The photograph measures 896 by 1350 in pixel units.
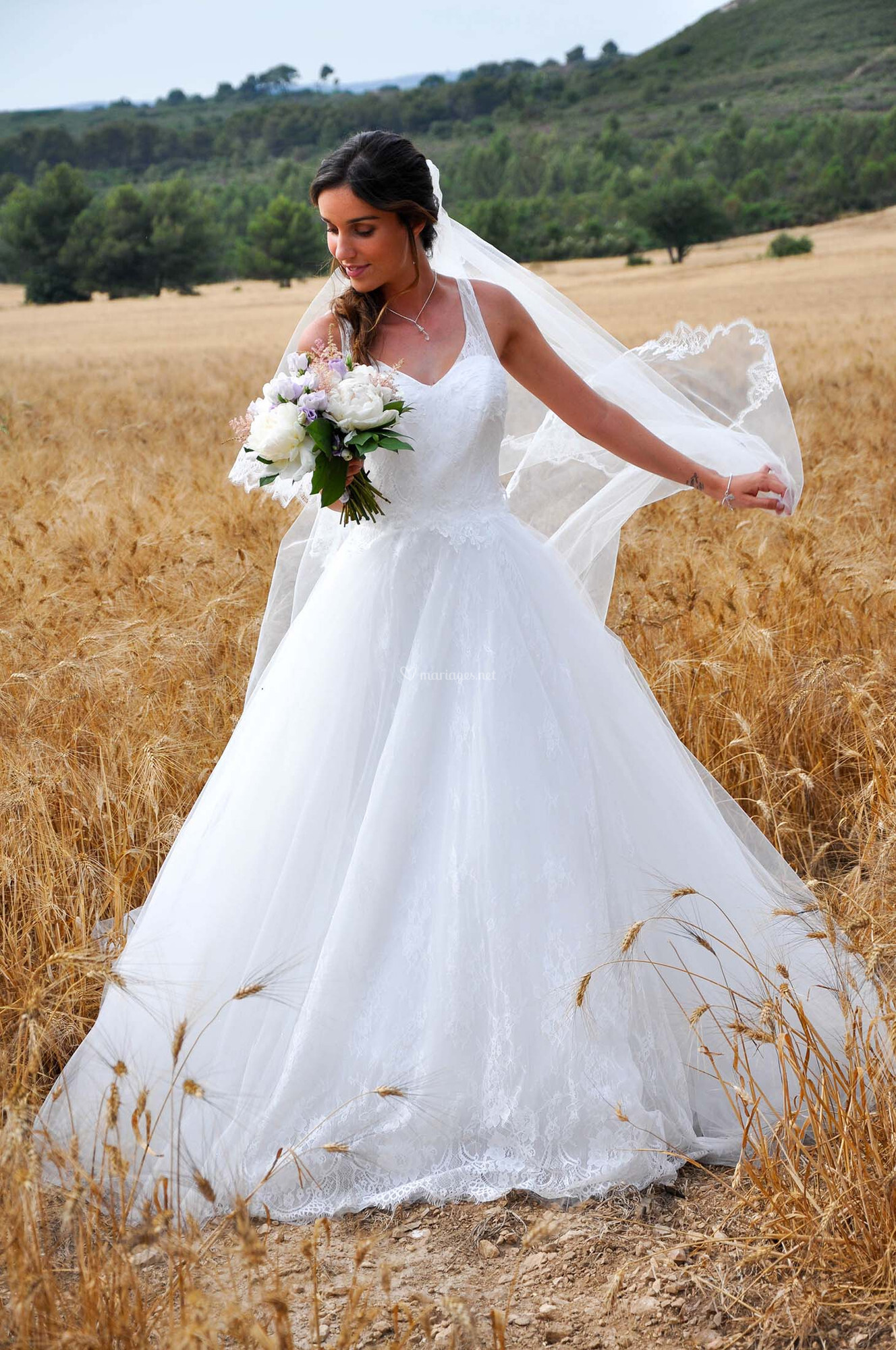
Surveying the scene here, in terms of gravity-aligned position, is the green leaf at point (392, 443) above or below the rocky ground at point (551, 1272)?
above

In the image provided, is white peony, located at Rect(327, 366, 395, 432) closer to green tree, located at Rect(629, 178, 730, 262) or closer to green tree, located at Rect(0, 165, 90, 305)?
green tree, located at Rect(629, 178, 730, 262)

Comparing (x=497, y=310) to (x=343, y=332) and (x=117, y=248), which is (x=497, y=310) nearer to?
(x=343, y=332)

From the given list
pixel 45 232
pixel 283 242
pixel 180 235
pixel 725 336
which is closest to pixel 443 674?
pixel 725 336

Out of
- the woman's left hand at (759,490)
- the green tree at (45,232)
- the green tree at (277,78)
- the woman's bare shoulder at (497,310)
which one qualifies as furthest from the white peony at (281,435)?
the green tree at (277,78)

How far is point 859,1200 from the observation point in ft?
6.88

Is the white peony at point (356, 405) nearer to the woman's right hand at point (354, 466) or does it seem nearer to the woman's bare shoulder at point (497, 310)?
the woman's right hand at point (354, 466)

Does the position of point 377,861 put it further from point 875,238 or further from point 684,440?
point 875,238

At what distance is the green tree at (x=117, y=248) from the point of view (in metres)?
69.4

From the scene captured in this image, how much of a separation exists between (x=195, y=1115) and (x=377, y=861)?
67cm

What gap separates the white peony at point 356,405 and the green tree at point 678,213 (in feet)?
211

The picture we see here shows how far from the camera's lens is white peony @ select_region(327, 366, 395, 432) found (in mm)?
2586

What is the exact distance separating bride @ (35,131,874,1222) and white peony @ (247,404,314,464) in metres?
0.25

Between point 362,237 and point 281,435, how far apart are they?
2.33ft

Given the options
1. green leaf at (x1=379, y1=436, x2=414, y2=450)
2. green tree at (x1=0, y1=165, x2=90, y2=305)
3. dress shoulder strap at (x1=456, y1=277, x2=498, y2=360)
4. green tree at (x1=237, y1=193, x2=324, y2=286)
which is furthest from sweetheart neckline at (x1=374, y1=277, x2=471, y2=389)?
green tree at (x1=0, y1=165, x2=90, y2=305)
